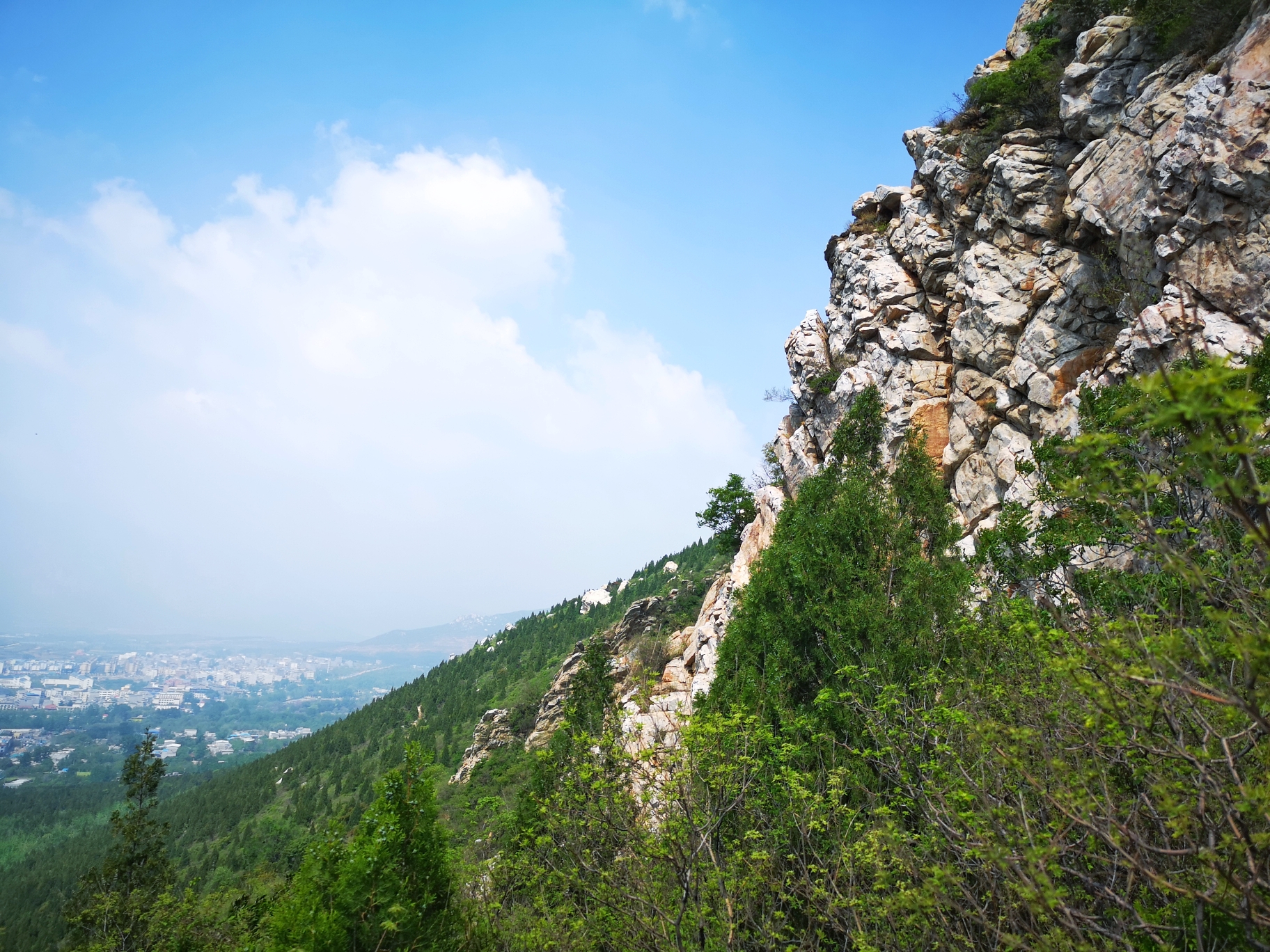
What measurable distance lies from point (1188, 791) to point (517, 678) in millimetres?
60313

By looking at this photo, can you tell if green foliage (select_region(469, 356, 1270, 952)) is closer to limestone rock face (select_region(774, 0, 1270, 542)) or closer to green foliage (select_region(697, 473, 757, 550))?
limestone rock face (select_region(774, 0, 1270, 542))

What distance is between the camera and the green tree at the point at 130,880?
18.1m

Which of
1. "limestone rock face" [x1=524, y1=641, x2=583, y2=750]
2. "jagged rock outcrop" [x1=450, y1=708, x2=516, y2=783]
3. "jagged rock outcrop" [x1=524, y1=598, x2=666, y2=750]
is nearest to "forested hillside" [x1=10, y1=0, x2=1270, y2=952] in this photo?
A: "limestone rock face" [x1=524, y1=641, x2=583, y2=750]

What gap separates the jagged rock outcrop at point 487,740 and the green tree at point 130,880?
17.2m

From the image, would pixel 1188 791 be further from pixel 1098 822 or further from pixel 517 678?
pixel 517 678

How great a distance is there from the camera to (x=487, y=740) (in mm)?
40594

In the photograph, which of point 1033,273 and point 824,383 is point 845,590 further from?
point 824,383

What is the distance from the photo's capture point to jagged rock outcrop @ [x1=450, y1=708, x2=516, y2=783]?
1540 inches

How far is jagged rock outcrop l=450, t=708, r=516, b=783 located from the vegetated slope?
3.14 ft

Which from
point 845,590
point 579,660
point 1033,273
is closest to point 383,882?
point 845,590

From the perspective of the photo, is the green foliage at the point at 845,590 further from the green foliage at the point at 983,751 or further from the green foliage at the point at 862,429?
the green foliage at the point at 862,429

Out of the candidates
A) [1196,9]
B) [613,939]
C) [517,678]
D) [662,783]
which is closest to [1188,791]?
[662,783]

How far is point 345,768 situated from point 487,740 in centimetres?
2821

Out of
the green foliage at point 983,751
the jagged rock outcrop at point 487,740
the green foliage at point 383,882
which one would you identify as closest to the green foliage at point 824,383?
the green foliage at point 983,751
